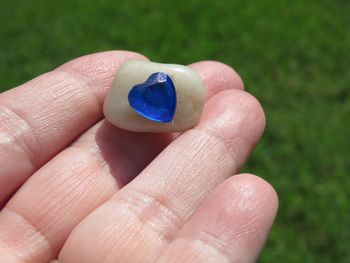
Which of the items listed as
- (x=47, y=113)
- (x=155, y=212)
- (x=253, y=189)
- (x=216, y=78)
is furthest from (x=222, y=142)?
(x=47, y=113)

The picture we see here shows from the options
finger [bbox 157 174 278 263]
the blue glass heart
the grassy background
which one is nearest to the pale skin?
finger [bbox 157 174 278 263]

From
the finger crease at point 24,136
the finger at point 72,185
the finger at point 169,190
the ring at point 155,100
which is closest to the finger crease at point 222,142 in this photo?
the finger at point 169,190

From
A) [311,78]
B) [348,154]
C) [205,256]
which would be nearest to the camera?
[205,256]

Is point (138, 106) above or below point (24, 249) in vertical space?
above

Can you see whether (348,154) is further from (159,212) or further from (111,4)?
(111,4)

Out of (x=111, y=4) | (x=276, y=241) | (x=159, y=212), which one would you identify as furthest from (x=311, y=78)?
(x=159, y=212)

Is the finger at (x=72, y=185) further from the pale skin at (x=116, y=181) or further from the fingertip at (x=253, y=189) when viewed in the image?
the fingertip at (x=253, y=189)

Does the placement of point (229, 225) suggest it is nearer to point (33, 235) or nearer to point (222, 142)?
point (222, 142)
